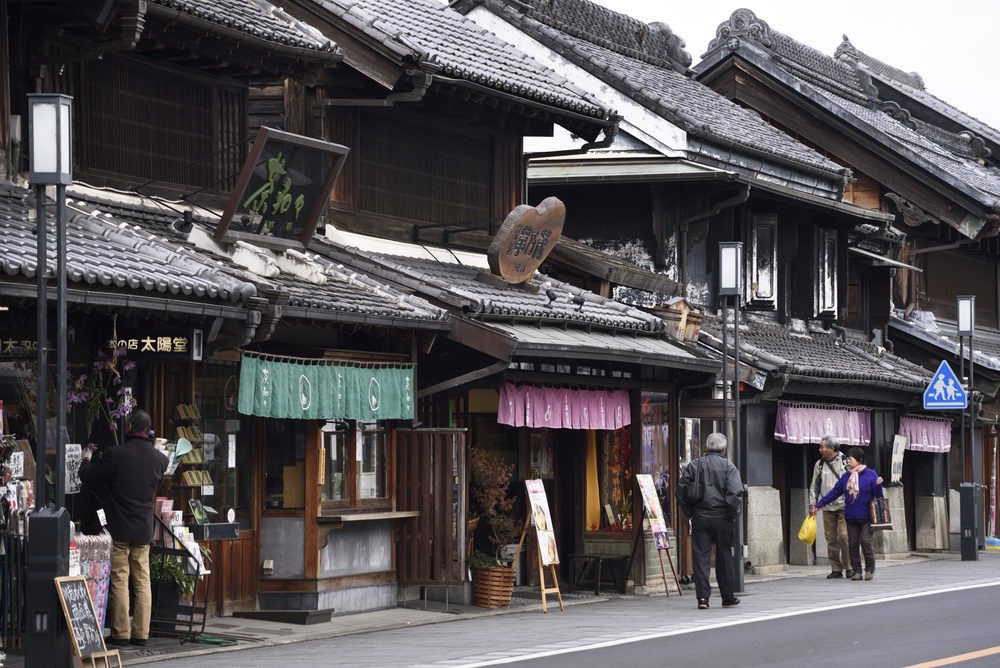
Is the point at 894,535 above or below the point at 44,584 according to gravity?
below

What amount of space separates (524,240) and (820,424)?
359 inches

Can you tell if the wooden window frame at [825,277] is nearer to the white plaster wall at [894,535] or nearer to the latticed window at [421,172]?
the white plaster wall at [894,535]

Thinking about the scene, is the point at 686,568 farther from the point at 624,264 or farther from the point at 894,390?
the point at 894,390

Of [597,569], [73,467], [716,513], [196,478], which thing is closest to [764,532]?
[597,569]

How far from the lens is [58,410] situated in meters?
11.4

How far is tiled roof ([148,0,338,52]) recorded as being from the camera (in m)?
15.4

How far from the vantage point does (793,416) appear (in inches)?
1008

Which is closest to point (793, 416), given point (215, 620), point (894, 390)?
point (894, 390)

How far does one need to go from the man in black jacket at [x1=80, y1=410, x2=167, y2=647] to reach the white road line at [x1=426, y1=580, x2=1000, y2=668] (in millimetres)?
2681

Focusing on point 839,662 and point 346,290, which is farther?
point 346,290

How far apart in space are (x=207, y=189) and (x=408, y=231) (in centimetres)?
349

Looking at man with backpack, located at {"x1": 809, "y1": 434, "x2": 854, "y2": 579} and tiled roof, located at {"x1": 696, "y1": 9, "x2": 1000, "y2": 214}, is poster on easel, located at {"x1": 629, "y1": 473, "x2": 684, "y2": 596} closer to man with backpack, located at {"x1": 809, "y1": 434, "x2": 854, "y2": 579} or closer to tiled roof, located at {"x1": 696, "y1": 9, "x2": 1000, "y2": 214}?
man with backpack, located at {"x1": 809, "y1": 434, "x2": 854, "y2": 579}

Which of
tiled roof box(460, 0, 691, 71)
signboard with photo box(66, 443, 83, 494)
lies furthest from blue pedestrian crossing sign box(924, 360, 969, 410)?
signboard with photo box(66, 443, 83, 494)

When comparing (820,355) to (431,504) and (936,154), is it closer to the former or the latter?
(936,154)
